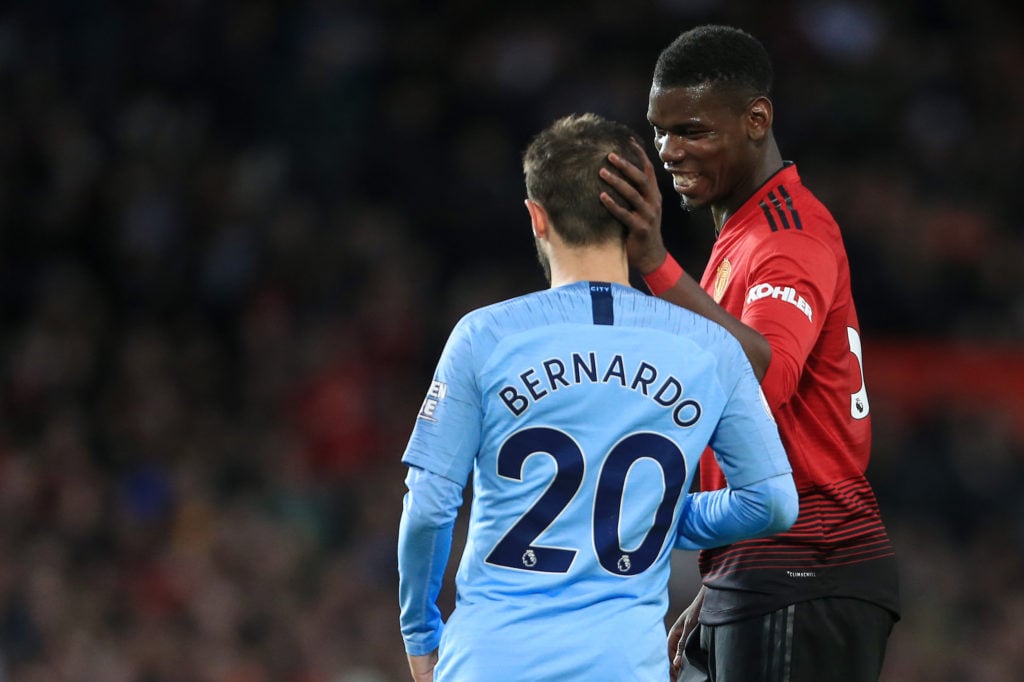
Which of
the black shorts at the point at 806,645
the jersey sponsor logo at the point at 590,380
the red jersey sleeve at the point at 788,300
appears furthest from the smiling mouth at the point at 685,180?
the black shorts at the point at 806,645

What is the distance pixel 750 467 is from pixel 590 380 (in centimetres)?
39

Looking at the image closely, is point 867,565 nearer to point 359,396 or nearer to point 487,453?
point 487,453

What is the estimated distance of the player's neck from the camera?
9.81ft

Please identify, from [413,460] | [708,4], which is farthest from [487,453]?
[708,4]

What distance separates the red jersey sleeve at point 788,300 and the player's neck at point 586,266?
0.44 m

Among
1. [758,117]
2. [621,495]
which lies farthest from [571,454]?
[758,117]

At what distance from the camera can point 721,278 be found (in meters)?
3.64

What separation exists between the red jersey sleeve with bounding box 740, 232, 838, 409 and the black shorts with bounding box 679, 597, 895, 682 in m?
0.56

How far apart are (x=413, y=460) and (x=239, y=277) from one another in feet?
23.9

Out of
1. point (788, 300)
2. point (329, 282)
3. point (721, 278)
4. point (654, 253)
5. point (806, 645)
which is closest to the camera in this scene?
point (654, 253)

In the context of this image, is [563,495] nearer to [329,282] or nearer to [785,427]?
[785,427]

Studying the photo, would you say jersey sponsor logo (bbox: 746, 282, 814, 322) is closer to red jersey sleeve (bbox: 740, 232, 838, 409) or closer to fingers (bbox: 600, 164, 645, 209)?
red jersey sleeve (bbox: 740, 232, 838, 409)

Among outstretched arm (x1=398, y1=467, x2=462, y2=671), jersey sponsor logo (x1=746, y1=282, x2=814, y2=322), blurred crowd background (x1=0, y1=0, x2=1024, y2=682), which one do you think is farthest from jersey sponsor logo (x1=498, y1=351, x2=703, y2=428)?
blurred crowd background (x1=0, y1=0, x2=1024, y2=682)

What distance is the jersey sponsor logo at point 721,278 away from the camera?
360cm
